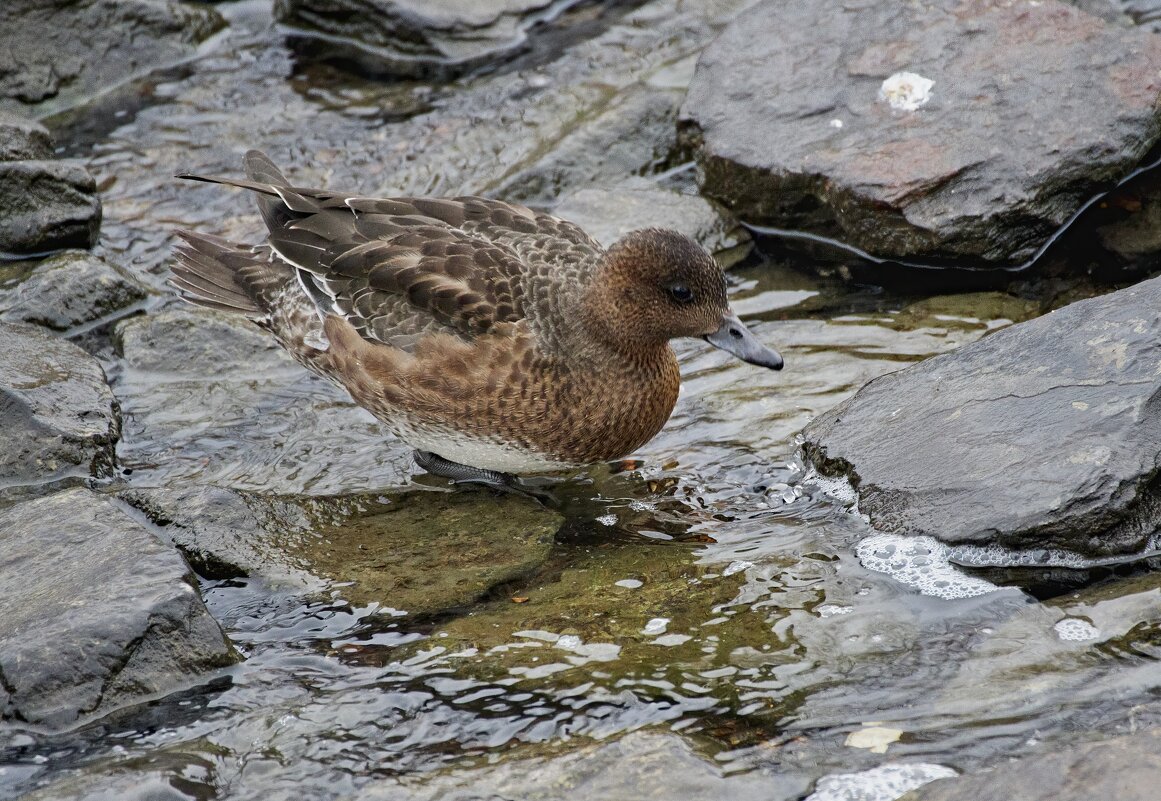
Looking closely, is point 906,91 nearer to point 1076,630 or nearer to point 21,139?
point 1076,630

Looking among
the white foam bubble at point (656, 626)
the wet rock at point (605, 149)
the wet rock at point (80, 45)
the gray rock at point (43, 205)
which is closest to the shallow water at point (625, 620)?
the white foam bubble at point (656, 626)

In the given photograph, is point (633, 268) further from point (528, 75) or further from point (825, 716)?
point (528, 75)

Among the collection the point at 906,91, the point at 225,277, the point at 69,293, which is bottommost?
the point at 69,293

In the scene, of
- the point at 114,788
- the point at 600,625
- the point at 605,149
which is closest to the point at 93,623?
the point at 114,788

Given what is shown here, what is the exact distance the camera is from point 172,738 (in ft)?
13.9

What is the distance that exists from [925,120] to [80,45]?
5661mm

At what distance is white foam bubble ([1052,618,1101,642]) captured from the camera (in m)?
4.25

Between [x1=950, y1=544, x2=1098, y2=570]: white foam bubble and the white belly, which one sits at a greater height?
[x1=950, y1=544, x2=1098, y2=570]: white foam bubble

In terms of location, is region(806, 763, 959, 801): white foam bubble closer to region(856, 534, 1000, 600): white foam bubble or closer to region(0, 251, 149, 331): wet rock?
region(856, 534, 1000, 600): white foam bubble

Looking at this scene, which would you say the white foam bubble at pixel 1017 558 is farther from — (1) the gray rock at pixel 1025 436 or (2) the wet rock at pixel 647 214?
(2) the wet rock at pixel 647 214

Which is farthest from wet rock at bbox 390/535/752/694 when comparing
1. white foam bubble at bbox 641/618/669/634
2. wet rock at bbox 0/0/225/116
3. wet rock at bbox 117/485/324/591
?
wet rock at bbox 0/0/225/116

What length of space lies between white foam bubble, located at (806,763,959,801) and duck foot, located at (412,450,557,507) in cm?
232

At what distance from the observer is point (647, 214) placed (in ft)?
24.2

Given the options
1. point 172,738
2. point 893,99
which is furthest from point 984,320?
point 172,738
